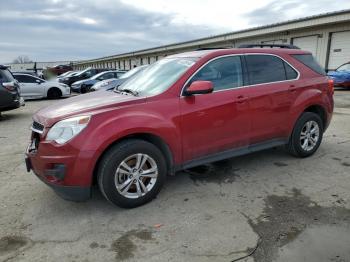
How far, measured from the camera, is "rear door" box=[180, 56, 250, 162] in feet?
12.3

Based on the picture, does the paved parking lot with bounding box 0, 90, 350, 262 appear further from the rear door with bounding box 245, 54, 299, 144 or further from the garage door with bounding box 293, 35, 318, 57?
the garage door with bounding box 293, 35, 318, 57

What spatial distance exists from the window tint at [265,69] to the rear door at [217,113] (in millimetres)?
197

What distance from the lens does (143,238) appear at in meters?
2.96

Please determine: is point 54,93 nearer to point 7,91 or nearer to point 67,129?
point 7,91

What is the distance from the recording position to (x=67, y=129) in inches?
126

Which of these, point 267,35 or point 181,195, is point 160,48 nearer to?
→ point 267,35

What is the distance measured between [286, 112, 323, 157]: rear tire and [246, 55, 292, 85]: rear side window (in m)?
0.82

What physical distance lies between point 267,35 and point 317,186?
21.9m

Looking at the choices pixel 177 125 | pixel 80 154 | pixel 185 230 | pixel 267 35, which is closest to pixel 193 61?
pixel 177 125

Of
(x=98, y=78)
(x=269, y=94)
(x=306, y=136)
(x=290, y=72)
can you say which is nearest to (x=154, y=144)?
(x=269, y=94)

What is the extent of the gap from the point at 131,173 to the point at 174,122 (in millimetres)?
770

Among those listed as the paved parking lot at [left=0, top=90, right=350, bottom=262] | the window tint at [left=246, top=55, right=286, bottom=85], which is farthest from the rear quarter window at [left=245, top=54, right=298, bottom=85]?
the paved parking lot at [left=0, top=90, right=350, bottom=262]

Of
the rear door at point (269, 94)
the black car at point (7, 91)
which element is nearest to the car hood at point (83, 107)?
the rear door at point (269, 94)

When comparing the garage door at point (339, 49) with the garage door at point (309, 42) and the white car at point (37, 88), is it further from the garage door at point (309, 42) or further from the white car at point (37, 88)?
the white car at point (37, 88)
